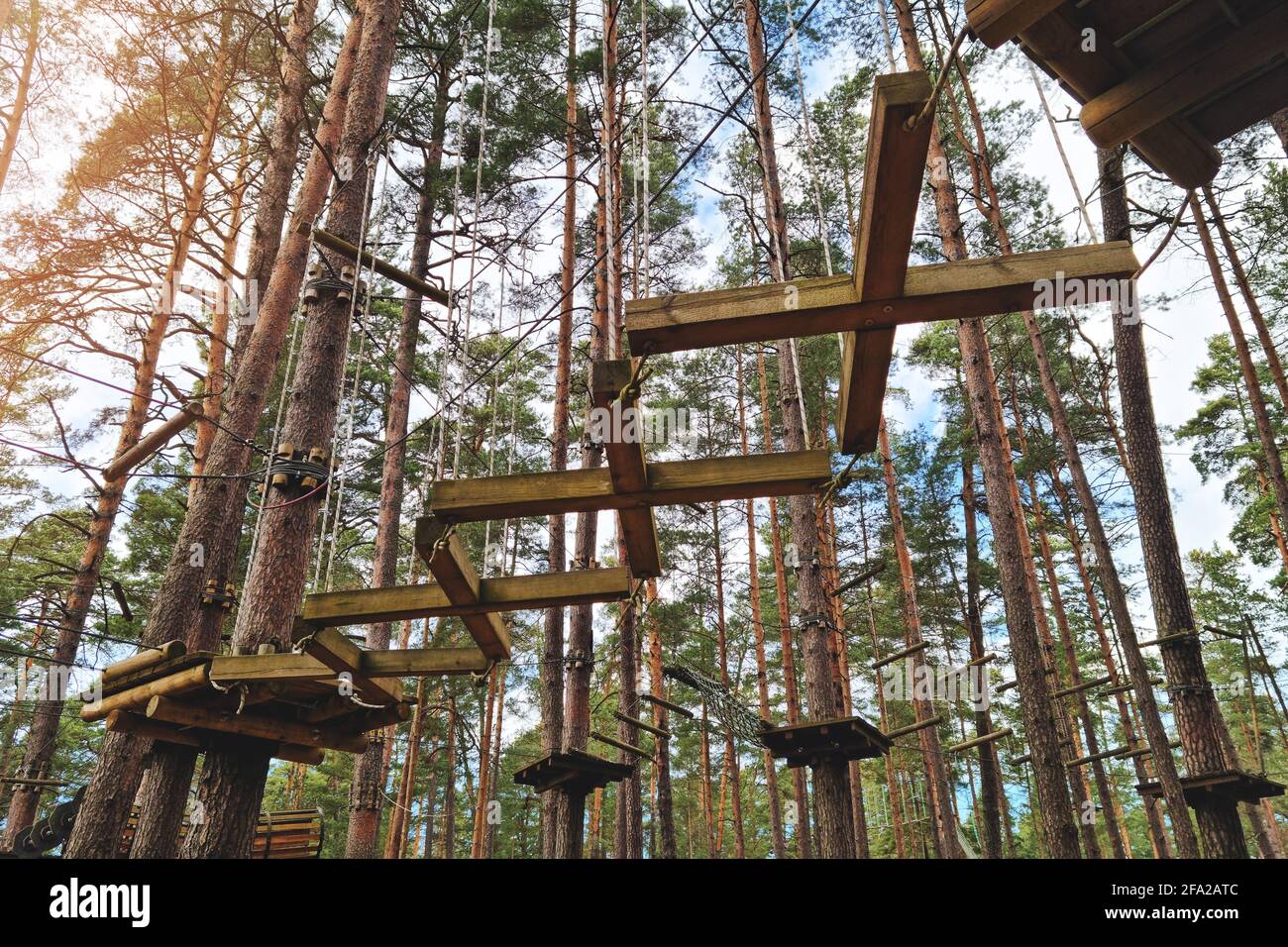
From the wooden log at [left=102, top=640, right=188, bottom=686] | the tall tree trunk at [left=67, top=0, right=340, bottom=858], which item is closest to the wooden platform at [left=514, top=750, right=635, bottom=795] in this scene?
the tall tree trunk at [left=67, top=0, right=340, bottom=858]

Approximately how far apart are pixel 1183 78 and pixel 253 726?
5396 millimetres

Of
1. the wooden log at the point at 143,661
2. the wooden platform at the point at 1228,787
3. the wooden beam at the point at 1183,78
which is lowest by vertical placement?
the wooden platform at the point at 1228,787

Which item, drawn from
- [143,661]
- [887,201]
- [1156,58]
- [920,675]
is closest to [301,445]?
[143,661]

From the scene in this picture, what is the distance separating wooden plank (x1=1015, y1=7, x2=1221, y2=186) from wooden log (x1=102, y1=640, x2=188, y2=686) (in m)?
4.89

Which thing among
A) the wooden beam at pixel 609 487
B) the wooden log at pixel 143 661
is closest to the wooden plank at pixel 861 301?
the wooden beam at pixel 609 487

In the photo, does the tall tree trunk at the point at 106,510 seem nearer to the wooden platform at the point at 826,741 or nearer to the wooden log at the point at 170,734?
the wooden log at the point at 170,734

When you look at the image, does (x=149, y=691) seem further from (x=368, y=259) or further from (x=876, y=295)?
(x=876, y=295)

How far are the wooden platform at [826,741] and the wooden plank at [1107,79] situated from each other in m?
4.52

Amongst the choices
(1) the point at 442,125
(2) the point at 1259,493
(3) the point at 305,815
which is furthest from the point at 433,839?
(2) the point at 1259,493

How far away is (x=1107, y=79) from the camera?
3135 mm

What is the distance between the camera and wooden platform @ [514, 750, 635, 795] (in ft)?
22.3

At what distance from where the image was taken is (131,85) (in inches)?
381

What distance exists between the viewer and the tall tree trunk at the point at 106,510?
9.70 m

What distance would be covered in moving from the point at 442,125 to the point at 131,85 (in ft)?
13.1
